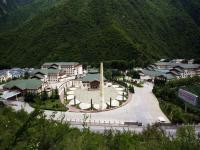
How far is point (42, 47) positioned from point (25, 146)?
9531cm

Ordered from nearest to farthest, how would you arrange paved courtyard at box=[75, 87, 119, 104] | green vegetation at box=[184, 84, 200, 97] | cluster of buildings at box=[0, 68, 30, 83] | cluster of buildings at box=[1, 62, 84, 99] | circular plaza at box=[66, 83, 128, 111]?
circular plaza at box=[66, 83, 128, 111] < green vegetation at box=[184, 84, 200, 97] < paved courtyard at box=[75, 87, 119, 104] < cluster of buildings at box=[1, 62, 84, 99] < cluster of buildings at box=[0, 68, 30, 83]

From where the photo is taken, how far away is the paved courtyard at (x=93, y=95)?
5322 cm

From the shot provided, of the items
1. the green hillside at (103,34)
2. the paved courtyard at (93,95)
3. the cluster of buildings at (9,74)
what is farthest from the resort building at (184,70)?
the cluster of buildings at (9,74)

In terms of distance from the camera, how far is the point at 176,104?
164 ft

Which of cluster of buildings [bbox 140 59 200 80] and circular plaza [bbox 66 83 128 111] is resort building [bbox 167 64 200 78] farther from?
circular plaza [bbox 66 83 128 111]

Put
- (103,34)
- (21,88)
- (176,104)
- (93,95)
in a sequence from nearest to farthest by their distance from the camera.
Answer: (176,104)
(21,88)
(93,95)
(103,34)

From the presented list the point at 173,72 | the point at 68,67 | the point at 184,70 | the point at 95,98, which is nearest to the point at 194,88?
the point at 173,72

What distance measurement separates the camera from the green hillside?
→ 94.3 meters

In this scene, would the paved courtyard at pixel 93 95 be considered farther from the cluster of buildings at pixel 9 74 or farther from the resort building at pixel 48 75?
the cluster of buildings at pixel 9 74

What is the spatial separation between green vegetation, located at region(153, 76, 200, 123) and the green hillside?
3202 centimetres

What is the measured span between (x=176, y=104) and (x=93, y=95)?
637 inches

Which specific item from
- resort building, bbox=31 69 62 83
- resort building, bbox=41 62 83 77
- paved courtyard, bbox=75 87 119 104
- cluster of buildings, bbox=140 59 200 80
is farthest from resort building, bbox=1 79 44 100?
cluster of buildings, bbox=140 59 200 80

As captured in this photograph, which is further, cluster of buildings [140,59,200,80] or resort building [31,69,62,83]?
cluster of buildings [140,59,200,80]

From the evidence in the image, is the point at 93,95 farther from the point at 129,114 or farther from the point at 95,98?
the point at 129,114
